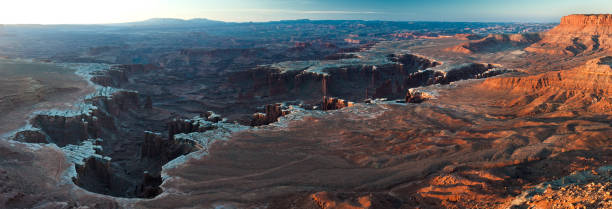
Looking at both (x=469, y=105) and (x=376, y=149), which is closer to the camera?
(x=376, y=149)

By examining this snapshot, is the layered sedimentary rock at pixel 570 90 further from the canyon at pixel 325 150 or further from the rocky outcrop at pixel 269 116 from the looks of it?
the rocky outcrop at pixel 269 116

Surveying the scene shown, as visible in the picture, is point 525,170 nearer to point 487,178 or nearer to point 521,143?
point 487,178

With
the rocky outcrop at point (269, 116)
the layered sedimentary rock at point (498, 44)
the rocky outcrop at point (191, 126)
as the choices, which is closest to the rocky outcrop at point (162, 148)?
the rocky outcrop at point (191, 126)

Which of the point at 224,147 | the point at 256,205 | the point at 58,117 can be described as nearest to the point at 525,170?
the point at 256,205

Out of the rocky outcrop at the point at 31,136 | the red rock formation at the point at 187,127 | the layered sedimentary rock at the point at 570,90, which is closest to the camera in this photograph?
the rocky outcrop at the point at 31,136

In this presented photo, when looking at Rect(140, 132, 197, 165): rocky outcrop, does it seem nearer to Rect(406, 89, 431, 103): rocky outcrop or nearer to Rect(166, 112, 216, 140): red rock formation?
Rect(166, 112, 216, 140): red rock formation

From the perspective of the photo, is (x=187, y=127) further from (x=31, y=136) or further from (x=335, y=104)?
(x=335, y=104)
